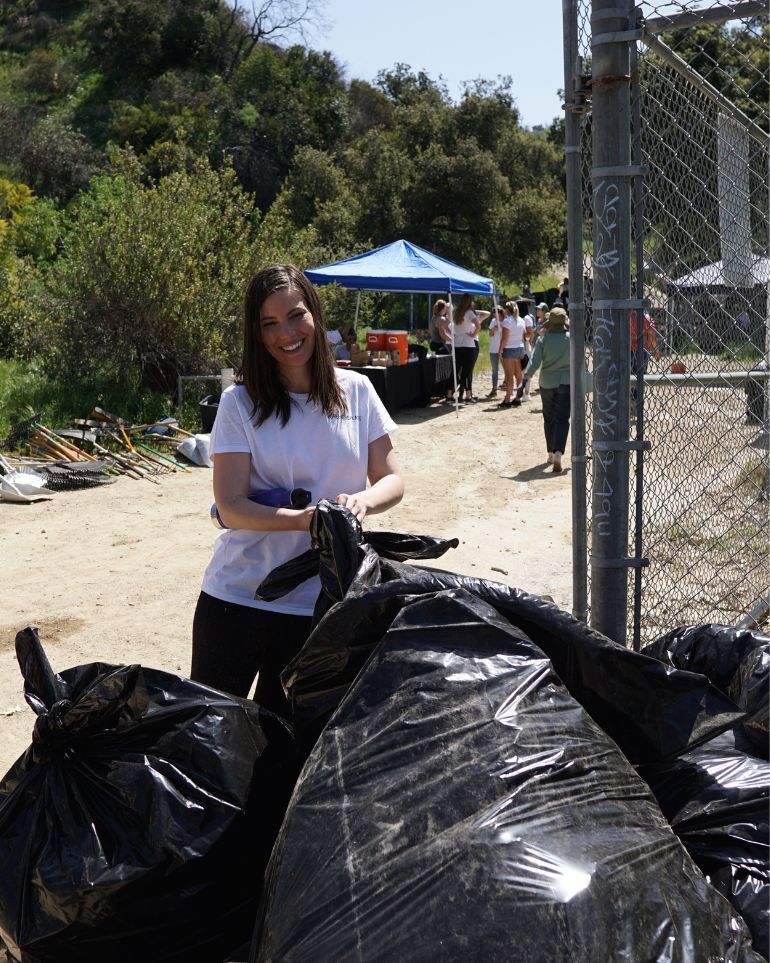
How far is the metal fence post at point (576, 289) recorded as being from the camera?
7.61 feet

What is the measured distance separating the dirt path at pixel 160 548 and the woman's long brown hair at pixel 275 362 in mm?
1988

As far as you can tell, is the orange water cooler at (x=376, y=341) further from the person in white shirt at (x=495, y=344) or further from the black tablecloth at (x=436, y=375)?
the person in white shirt at (x=495, y=344)

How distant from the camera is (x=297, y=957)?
1.39 meters

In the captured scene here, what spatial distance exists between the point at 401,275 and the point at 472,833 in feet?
42.5

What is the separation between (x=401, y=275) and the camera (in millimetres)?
13930

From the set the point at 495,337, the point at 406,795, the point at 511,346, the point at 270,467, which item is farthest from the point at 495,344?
the point at 406,795

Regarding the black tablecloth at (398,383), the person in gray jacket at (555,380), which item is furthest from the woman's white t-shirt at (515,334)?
the person in gray jacket at (555,380)

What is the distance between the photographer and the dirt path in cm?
523

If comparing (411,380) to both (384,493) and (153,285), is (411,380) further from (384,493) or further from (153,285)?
(384,493)

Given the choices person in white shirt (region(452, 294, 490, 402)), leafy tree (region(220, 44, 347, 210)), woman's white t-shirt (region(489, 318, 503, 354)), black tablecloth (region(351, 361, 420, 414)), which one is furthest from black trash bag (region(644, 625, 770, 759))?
leafy tree (region(220, 44, 347, 210))

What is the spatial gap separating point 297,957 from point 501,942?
0.30 meters

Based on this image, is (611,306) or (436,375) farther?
(436,375)

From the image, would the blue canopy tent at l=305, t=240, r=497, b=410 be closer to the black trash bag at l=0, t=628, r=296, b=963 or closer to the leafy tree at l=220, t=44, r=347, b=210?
the black trash bag at l=0, t=628, r=296, b=963

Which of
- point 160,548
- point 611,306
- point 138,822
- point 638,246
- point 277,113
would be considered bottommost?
point 160,548
